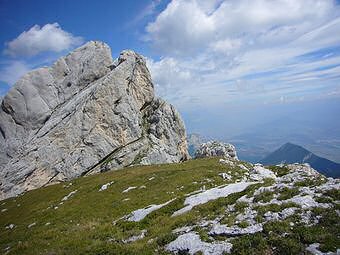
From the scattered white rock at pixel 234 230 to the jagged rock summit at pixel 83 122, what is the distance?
72460mm

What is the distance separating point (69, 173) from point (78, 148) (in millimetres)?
8501

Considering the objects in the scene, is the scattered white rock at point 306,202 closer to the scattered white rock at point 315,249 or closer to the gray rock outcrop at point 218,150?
the scattered white rock at point 315,249

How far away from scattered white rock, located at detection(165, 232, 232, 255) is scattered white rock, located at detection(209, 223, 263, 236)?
85 centimetres

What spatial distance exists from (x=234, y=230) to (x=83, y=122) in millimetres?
85676

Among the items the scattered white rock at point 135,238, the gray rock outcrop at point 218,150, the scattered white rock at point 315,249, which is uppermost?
the scattered white rock at point 315,249

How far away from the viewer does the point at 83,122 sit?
9431 cm

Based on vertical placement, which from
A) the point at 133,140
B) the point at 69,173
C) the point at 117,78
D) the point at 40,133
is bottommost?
the point at 69,173

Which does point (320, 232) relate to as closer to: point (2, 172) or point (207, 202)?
point (207, 202)

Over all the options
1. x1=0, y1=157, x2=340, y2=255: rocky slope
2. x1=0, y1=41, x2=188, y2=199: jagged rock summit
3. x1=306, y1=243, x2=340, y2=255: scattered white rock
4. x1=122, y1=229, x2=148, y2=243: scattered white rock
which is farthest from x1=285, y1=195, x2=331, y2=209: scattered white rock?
x1=0, y1=41, x2=188, y2=199: jagged rock summit

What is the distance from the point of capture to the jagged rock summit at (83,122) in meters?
88.1

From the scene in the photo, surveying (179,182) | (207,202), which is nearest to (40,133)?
(179,182)

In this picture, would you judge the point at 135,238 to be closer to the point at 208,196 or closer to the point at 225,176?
the point at 208,196

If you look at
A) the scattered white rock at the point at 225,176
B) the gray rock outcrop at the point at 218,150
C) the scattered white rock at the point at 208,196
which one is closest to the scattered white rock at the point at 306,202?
the scattered white rock at the point at 208,196

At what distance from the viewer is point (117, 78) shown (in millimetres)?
103312
